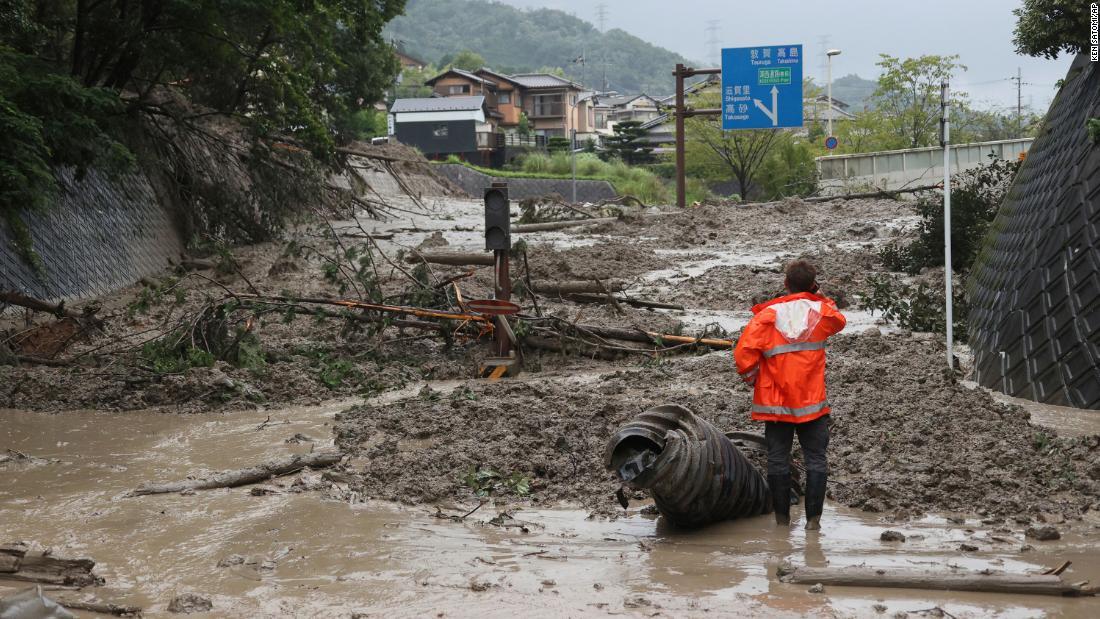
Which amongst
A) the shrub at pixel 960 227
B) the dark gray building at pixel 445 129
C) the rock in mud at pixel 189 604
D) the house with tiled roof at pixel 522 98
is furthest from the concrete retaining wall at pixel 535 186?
the rock in mud at pixel 189 604

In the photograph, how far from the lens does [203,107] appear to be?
63.4 feet

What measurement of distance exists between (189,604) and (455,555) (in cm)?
123

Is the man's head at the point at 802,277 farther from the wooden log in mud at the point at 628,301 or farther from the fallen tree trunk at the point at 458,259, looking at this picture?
the wooden log in mud at the point at 628,301

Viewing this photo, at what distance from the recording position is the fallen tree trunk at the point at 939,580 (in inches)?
159

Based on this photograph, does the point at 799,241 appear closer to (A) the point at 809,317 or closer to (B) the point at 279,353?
(B) the point at 279,353

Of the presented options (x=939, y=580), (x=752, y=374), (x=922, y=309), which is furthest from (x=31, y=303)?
(x=922, y=309)

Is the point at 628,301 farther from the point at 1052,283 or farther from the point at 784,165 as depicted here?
the point at 784,165

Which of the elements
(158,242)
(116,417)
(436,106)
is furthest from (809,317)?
(436,106)

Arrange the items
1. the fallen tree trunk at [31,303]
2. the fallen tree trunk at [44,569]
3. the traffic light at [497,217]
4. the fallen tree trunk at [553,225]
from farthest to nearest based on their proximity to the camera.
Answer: the fallen tree trunk at [553,225] → the traffic light at [497,217] → the fallen tree trunk at [31,303] → the fallen tree trunk at [44,569]

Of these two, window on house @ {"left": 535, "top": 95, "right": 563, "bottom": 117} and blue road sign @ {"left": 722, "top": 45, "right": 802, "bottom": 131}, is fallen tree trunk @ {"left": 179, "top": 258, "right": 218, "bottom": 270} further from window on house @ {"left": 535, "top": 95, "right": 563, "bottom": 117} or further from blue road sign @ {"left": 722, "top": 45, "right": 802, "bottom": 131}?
window on house @ {"left": 535, "top": 95, "right": 563, "bottom": 117}

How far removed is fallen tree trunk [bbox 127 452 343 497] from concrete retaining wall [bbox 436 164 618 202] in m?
48.0

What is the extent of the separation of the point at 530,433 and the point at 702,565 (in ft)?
8.95

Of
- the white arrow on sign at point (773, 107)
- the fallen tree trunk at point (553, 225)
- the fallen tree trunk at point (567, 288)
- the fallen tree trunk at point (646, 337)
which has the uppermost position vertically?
the white arrow on sign at point (773, 107)

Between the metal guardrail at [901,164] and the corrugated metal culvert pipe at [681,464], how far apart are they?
31736 mm
